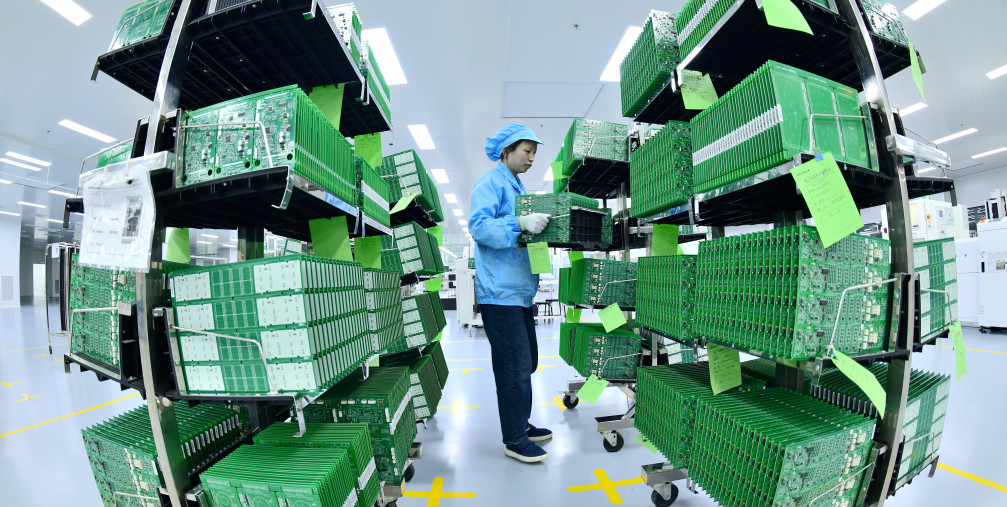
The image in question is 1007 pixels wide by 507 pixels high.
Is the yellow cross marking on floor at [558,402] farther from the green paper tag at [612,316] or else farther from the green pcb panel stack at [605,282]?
the green paper tag at [612,316]

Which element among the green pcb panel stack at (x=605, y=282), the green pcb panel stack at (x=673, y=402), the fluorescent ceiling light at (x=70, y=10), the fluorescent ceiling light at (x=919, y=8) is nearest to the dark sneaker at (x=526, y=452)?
the green pcb panel stack at (x=673, y=402)

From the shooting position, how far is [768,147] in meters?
1.29

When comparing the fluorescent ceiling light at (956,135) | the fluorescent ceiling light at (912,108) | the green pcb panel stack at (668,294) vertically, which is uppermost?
the fluorescent ceiling light at (912,108)

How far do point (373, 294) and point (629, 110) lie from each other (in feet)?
6.75

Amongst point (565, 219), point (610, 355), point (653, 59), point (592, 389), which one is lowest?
point (592, 389)

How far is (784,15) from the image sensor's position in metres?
1.26

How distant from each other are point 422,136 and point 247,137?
768 cm

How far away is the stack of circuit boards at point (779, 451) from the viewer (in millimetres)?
1146

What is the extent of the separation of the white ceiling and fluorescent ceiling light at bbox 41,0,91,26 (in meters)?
0.08

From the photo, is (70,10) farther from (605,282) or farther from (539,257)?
(605,282)


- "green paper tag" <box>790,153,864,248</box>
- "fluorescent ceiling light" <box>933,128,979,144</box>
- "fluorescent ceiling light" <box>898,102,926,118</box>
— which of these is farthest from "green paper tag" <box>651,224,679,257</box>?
"fluorescent ceiling light" <box>933,128,979,144</box>

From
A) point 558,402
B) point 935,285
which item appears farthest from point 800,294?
point 558,402

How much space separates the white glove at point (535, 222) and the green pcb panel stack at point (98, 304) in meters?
1.72

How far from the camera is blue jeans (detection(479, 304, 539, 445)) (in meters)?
2.30
